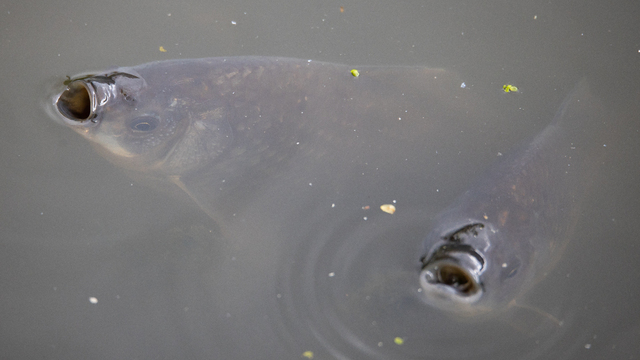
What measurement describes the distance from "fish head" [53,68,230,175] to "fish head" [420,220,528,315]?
130 cm

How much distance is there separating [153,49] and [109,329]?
5.75 ft

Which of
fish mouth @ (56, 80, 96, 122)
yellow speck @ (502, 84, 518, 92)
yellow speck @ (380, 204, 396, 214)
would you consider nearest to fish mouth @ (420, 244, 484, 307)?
yellow speck @ (380, 204, 396, 214)

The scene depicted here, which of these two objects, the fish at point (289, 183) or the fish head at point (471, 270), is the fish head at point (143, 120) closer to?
the fish at point (289, 183)

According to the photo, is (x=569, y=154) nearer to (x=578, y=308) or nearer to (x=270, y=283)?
(x=578, y=308)

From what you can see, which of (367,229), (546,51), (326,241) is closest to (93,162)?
(326,241)

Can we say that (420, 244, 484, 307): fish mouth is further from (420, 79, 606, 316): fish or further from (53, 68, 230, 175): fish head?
(53, 68, 230, 175): fish head

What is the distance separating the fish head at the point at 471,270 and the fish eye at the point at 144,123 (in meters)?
1.56

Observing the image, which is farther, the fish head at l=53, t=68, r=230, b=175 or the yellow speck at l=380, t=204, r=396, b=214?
the yellow speck at l=380, t=204, r=396, b=214

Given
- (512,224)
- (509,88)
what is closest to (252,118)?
(512,224)

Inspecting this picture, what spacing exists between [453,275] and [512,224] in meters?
0.41

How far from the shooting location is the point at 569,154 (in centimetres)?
255

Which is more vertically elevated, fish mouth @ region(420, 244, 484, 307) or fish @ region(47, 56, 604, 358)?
fish @ region(47, 56, 604, 358)

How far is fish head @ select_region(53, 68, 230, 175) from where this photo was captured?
7.16 ft

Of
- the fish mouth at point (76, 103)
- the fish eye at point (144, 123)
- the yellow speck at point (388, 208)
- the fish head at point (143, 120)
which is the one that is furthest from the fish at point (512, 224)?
the fish mouth at point (76, 103)
